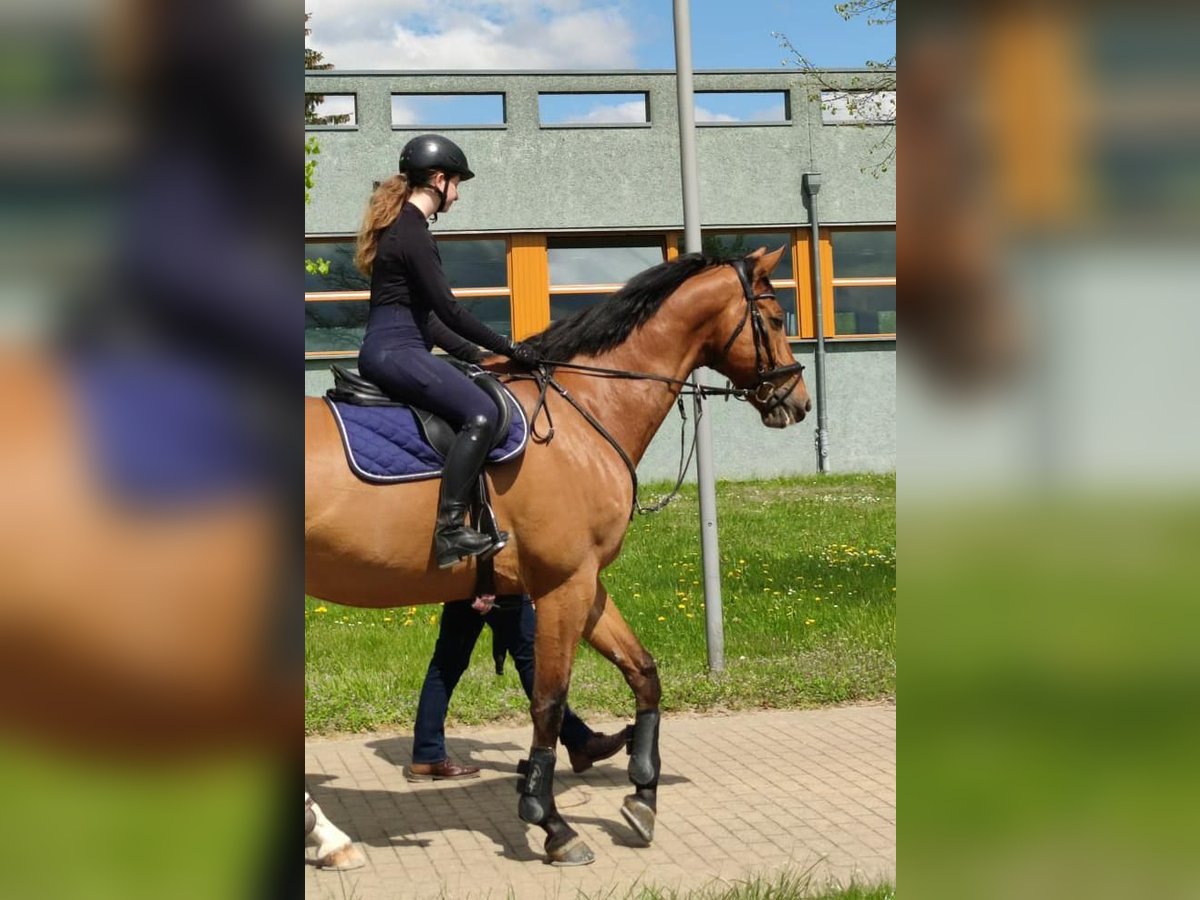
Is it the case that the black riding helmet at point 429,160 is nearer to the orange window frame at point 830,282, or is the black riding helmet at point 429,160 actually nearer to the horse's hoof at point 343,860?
the horse's hoof at point 343,860

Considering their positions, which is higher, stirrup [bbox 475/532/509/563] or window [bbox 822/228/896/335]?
window [bbox 822/228/896/335]

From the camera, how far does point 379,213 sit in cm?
492

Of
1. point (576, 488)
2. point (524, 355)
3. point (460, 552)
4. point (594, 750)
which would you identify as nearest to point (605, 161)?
point (594, 750)

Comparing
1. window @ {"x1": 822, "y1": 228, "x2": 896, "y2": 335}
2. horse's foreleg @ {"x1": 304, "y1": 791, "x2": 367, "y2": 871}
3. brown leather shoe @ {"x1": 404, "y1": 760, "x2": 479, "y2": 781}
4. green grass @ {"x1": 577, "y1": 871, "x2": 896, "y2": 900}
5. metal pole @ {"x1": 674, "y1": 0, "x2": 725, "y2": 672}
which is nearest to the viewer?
green grass @ {"x1": 577, "y1": 871, "x2": 896, "y2": 900}

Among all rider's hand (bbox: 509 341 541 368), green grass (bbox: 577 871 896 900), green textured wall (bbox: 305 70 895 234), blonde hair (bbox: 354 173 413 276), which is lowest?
green grass (bbox: 577 871 896 900)

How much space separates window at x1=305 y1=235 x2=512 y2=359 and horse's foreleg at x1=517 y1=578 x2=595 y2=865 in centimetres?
1703

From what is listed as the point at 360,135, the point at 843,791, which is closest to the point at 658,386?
the point at 843,791

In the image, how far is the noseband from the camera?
5656 mm

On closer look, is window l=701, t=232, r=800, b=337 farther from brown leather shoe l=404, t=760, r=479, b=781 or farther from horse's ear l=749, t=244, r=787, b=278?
brown leather shoe l=404, t=760, r=479, b=781

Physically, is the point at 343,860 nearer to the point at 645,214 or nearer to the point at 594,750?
the point at 594,750

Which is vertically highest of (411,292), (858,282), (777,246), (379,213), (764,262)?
(777,246)

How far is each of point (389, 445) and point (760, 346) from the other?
5.86ft
